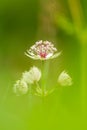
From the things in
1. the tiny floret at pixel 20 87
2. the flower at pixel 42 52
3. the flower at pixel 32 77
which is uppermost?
the flower at pixel 42 52

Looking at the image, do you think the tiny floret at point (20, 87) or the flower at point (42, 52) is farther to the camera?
the flower at point (42, 52)

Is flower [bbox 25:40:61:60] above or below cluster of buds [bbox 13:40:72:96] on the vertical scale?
above

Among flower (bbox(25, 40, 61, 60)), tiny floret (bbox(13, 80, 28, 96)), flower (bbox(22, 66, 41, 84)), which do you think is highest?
flower (bbox(25, 40, 61, 60))

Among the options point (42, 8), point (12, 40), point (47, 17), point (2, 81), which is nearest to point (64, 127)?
point (2, 81)

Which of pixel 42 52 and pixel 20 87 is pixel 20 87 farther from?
pixel 42 52

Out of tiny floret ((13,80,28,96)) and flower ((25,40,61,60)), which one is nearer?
tiny floret ((13,80,28,96))

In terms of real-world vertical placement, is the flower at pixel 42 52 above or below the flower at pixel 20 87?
above

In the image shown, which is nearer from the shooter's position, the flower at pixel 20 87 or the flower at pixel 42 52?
the flower at pixel 20 87

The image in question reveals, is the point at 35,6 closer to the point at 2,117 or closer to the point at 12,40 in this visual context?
the point at 12,40

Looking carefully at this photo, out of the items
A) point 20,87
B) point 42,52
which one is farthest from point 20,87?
point 42,52
